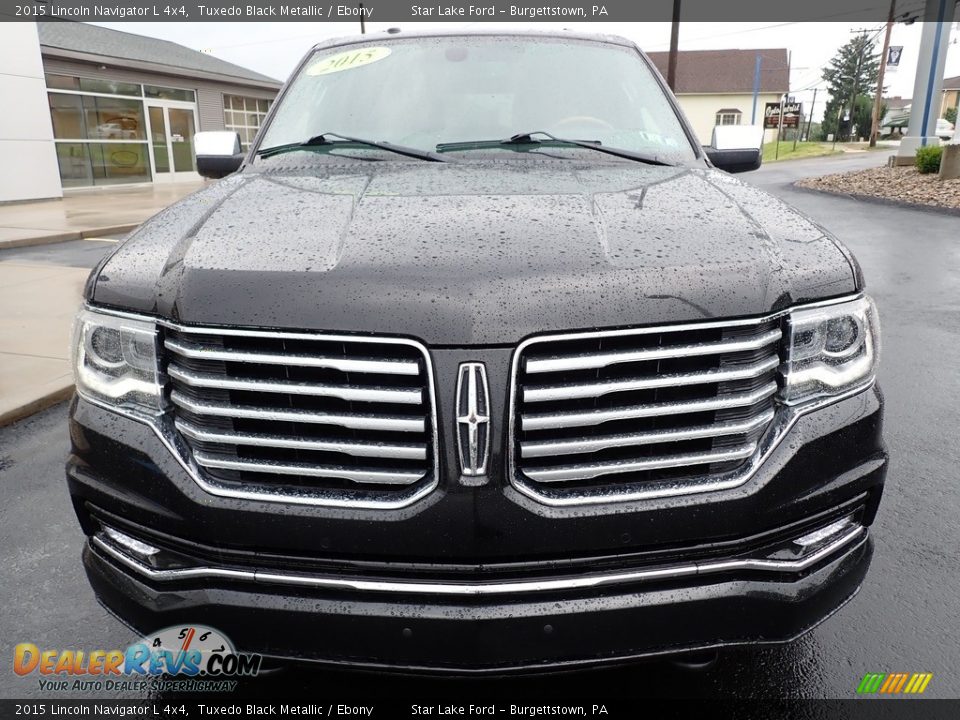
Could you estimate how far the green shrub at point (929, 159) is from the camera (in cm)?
1672

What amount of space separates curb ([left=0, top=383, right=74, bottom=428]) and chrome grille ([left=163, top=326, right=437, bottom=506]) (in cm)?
331

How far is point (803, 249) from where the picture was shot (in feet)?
6.20

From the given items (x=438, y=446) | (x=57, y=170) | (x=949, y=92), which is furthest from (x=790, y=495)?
(x=949, y=92)

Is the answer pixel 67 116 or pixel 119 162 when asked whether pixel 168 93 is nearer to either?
pixel 119 162

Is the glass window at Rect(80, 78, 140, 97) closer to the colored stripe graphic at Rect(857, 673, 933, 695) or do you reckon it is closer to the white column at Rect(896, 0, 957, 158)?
the white column at Rect(896, 0, 957, 158)

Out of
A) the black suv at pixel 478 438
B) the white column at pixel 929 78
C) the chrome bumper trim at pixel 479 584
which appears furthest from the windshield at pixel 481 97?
the white column at pixel 929 78

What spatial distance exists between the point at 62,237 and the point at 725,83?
61.2 meters

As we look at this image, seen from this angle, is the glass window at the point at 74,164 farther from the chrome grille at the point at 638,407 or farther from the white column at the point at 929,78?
the white column at the point at 929,78

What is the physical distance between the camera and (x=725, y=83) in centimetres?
6231

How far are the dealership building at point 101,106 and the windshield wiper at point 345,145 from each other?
16.8 meters

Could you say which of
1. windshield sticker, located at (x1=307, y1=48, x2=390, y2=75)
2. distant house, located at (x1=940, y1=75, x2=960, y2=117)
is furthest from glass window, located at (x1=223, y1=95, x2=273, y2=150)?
distant house, located at (x1=940, y1=75, x2=960, y2=117)

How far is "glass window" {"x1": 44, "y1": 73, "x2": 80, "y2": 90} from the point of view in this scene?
1945 centimetres

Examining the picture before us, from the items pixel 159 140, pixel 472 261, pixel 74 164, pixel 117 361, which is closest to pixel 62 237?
pixel 74 164

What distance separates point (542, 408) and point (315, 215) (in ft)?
2.84
